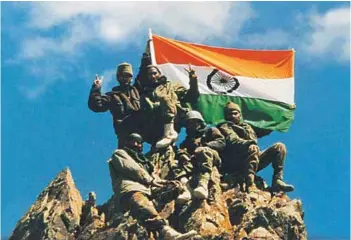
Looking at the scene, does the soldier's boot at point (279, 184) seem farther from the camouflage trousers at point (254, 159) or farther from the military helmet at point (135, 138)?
the military helmet at point (135, 138)

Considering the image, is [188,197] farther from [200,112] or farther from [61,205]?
[200,112]

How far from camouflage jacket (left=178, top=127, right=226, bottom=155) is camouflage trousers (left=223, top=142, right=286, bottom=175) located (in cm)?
41

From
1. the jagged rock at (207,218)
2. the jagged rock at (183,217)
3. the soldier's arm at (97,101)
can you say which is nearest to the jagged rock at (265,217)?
the jagged rock at (183,217)

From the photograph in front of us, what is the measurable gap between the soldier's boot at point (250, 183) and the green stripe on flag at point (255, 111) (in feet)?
12.5

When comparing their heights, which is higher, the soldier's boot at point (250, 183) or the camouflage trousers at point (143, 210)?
the soldier's boot at point (250, 183)

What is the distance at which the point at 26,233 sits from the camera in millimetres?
32312

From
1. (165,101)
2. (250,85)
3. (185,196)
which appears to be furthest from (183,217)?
(250,85)

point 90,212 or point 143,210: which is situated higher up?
point 90,212

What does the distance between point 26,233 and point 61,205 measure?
1.09m

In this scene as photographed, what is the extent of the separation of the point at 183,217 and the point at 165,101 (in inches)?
165

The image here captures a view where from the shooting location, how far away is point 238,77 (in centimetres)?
3819

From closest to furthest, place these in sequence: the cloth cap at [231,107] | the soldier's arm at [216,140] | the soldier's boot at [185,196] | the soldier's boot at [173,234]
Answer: the soldier's boot at [173,234] → the soldier's boot at [185,196] → the soldier's arm at [216,140] → the cloth cap at [231,107]

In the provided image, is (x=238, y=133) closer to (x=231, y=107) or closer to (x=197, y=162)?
(x=231, y=107)

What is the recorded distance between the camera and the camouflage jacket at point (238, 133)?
1328 inches
